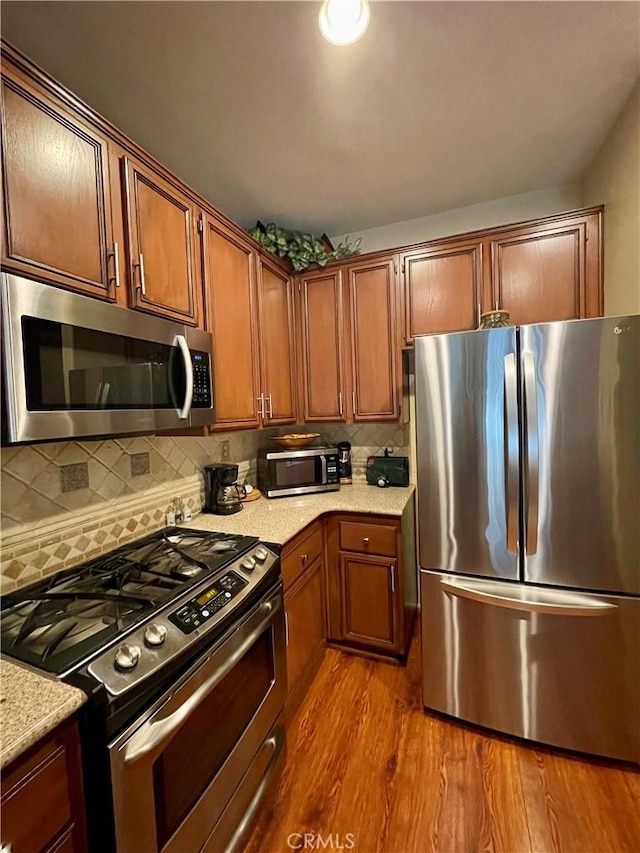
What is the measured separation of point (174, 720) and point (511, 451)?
1436mm

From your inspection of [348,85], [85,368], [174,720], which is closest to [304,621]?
[174,720]

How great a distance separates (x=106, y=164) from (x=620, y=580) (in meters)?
2.39

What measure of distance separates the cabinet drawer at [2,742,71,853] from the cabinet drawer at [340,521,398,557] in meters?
1.48

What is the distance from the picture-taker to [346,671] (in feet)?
6.56

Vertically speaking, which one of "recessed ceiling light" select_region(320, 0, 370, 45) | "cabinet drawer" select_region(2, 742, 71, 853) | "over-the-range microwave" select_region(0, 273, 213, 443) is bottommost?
"cabinet drawer" select_region(2, 742, 71, 853)

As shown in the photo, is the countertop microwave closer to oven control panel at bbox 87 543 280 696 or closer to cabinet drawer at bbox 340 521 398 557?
cabinet drawer at bbox 340 521 398 557

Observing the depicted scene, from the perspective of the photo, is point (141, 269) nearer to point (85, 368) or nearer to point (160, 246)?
point (160, 246)

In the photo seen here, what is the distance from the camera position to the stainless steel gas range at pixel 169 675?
80 centimetres

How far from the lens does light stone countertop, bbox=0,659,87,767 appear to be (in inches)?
24.9

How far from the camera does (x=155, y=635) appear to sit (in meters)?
0.94

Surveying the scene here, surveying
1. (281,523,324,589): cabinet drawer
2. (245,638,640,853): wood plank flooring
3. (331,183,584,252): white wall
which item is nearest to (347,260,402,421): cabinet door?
(331,183,584,252): white wall

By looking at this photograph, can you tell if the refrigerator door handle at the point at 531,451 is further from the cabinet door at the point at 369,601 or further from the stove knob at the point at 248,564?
the stove knob at the point at 248,564

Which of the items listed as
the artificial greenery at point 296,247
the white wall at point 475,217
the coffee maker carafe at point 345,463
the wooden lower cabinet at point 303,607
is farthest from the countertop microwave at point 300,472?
the white wall at point 475,217

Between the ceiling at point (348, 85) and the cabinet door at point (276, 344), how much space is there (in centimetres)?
49
